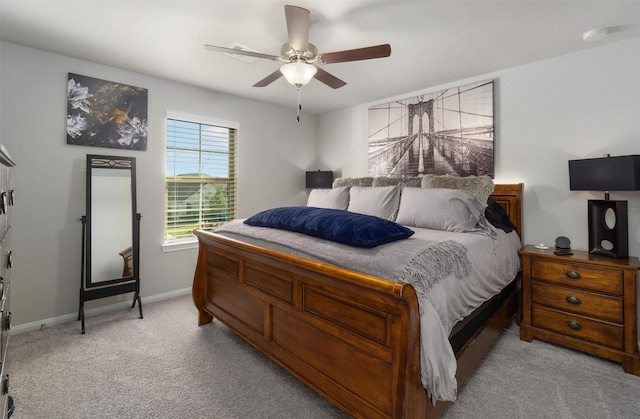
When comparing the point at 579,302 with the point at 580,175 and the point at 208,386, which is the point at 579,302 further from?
the point at 208,386

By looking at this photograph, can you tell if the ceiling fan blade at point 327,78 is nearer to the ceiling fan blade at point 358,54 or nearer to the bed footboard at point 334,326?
the ceiling fan blade at point 358,54

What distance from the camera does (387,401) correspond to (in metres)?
1.31

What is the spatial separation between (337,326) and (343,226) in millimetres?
539

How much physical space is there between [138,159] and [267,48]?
5.99 feet

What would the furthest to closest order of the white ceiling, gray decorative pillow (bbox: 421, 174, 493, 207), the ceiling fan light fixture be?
gray decorative pillow (bbox: 421, 174, 493, 207)
the ceiling fan light fixture
the white ceiling

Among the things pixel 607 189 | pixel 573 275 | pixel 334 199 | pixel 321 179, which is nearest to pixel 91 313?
pixel 334 199

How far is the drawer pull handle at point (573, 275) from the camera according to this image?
7.30ft

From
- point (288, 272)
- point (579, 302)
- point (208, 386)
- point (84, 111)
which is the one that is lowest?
point (208, 386)

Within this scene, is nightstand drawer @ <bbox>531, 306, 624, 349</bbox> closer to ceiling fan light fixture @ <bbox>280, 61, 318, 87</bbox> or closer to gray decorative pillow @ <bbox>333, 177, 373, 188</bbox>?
gray decorative pillow @ <bbox>333, 177, 373, 188</bbox>

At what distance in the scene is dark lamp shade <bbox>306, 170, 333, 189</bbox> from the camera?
4482mm

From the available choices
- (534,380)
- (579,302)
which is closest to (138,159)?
(534,380)

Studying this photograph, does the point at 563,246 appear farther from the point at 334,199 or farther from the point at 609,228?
the point at 334,199

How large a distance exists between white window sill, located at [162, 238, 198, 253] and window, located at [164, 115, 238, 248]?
37mm

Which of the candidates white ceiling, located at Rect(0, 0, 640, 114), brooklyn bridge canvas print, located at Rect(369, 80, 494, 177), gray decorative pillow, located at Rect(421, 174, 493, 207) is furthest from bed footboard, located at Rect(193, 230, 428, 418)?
brooklyn bridge canvas print, located at Rect(369, 80, 494, 177)
